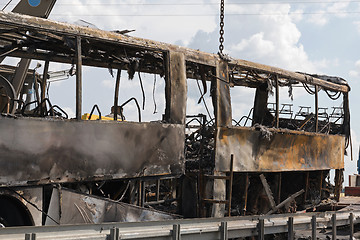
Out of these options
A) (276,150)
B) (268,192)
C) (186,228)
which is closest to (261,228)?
(186,228)

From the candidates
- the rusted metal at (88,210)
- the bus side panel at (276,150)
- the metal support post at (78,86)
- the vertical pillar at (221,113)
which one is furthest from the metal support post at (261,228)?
the metal support post at (78,86)

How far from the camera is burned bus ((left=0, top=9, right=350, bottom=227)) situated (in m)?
6.34

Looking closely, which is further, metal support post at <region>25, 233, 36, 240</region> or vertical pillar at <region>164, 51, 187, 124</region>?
vertical pillar at <region>164, 51, 187, 124</region>

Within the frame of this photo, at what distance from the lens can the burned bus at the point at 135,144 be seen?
6344mm

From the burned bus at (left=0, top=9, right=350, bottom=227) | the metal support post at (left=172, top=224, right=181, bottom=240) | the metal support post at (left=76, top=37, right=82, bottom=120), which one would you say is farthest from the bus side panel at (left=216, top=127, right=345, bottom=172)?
the metal support post at (left=76, top=37, right=82, bottom=120)

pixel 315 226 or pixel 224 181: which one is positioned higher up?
pixel 224 181

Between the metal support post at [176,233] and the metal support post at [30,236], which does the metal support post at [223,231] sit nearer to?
the metal support post at [176,233]

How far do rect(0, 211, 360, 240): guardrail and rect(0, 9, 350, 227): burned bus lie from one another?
117cm

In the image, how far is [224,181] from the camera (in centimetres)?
888

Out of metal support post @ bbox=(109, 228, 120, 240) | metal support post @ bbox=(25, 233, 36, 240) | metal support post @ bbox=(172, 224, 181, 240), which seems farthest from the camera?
metal support post @ bbox=(172, 224, 181, 240)

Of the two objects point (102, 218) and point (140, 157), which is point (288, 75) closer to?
point (140, 157)

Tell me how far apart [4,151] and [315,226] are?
5433 millimetres

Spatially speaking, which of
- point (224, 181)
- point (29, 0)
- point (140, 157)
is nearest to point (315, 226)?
point (224, 181)

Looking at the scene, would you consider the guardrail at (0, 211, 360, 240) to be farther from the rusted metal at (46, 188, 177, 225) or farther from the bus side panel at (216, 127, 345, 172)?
the bus side panel at (216, 127, 345, 172)
